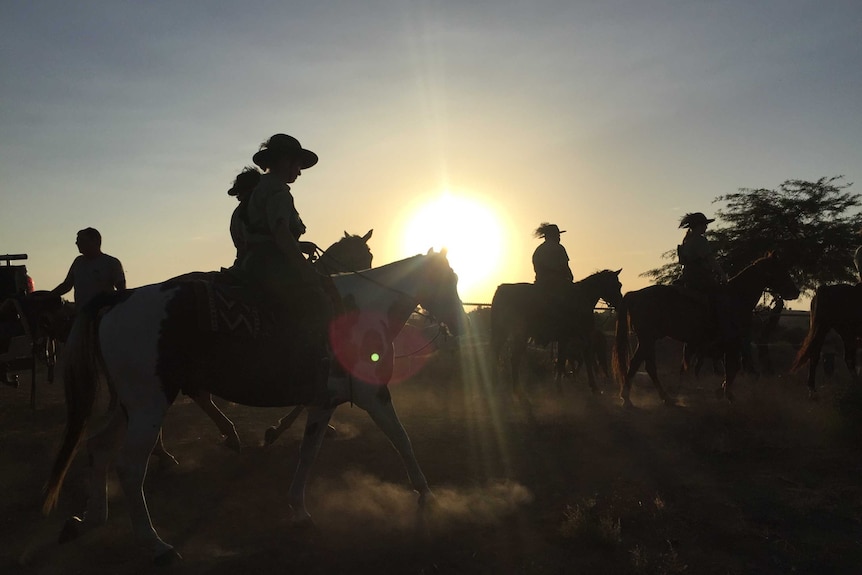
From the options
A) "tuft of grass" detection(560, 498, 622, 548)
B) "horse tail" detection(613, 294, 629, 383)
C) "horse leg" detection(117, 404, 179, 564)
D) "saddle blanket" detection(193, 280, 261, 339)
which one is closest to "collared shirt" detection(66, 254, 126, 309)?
"saddle blanket" detection(193, 280, 261, 339)

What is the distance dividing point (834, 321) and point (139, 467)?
42.9ft

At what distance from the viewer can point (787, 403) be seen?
11133 millimetres

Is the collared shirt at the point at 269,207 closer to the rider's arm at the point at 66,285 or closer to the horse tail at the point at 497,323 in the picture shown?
the rider's arm at the point at 66,285

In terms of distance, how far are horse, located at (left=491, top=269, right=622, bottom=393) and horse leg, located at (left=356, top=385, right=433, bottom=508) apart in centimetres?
758

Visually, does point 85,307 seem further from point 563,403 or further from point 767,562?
point 563,403

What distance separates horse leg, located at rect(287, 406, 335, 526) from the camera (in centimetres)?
572

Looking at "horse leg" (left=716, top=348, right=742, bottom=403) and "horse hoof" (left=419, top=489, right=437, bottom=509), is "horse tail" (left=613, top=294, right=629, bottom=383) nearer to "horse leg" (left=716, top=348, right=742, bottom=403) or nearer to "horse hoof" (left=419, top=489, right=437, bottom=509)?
"horse leg" (left=716, top=348, right=742, bottom=403)

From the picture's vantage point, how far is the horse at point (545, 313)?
44.9 ft

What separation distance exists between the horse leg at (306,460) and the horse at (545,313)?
7842 mm

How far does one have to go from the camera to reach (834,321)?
1326 cm

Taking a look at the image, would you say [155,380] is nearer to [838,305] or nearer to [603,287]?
[603,287]

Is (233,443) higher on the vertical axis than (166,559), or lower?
higher

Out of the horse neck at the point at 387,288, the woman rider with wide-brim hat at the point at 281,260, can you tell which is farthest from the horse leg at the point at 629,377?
the woman rider with wide-brim hat at the point at 281,260

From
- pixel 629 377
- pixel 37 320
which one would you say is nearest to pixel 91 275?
pixel 37 320
